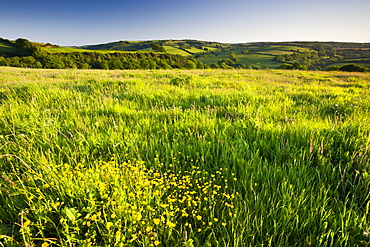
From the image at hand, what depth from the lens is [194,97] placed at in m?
5.98

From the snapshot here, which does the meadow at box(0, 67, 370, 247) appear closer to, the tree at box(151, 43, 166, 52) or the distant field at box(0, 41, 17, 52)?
the distant field at box(0, 41, 17, 52)

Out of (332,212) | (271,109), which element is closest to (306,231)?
(332,212)

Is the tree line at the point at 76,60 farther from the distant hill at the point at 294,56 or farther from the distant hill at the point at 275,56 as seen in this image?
the distant hill at the point at 294,56

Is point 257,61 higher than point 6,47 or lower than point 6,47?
lower

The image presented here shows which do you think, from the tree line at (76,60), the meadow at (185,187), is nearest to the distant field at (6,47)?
the tree line at (76,60)

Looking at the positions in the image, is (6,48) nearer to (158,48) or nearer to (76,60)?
(76,60)

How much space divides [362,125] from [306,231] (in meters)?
3.03

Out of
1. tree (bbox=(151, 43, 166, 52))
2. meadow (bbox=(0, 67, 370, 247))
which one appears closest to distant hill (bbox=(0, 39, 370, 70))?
tree (bbox=(151, 43, 166, 52))

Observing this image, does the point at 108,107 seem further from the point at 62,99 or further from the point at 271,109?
the point at 271,109

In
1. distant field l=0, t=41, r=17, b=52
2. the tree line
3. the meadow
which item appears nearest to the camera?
the meadow

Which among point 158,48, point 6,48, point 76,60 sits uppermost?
point 158,48

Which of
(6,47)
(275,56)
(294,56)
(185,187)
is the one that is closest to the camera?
(185,187)

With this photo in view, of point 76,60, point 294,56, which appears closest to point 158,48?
point 76,60

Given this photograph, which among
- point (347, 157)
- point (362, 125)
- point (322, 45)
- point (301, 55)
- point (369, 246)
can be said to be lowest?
point (369, 246)
